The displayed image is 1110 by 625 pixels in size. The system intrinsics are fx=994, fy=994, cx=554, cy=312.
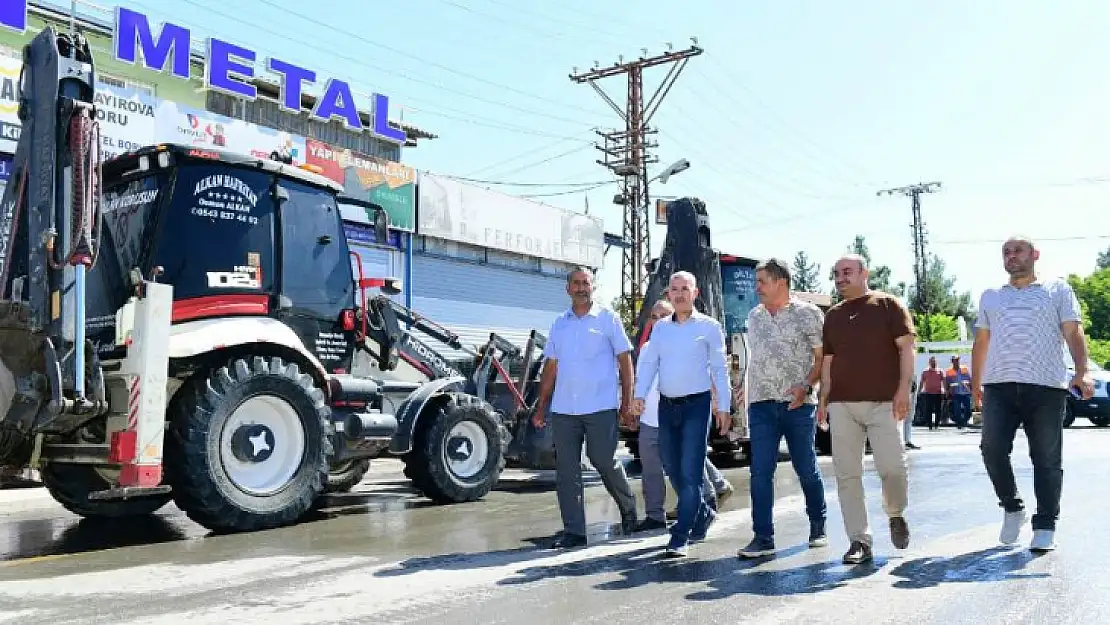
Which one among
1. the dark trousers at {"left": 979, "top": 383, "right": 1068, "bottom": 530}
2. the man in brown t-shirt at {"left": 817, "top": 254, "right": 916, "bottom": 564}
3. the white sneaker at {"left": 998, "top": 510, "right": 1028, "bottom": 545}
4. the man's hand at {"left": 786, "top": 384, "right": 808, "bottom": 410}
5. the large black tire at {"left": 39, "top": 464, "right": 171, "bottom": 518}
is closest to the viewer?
the man in brown t-shirt at {"left": 817, "top": 254, "right": 916, "bottom": 564}

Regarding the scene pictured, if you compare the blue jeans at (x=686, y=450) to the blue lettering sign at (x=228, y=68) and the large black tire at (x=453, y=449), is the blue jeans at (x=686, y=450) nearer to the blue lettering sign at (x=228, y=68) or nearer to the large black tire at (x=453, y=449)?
the large black tire at (x=453, y=449)

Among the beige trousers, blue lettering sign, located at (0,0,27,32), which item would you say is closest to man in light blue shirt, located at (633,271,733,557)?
the beige trousers

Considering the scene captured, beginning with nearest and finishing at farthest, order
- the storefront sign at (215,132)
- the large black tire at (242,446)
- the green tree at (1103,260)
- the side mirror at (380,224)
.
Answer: the large black tire at (242,446)
the side mirror at (380,224)
the storefront sign at (215,132)
the green tree at (1103,260)

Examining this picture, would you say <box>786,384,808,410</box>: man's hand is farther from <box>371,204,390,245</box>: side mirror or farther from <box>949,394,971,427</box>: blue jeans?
<box>949,394,971,427</box>: blue jeans

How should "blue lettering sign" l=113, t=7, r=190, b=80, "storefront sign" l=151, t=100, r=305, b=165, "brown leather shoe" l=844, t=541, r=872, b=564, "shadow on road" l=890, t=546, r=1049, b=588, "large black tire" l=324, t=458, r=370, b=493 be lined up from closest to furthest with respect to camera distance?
"shadow on road" l=890, t=546, r=1049, b=588, "brown leather shoe" l=844, t=541, r=872, b=564, "large black tire" l=324, t=458, r=370, b=493, "storefront sign" l=151, t=100, r=305, b=165, "blue lettering sign" l=113, t=7, r=190, b=80

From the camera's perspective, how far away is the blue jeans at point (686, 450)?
5.98m

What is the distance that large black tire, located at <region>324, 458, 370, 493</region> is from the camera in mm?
9500

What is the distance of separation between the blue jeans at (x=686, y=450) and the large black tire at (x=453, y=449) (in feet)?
9.38

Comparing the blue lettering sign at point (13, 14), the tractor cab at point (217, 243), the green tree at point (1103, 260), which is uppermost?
the green tree at point (1103, 260)

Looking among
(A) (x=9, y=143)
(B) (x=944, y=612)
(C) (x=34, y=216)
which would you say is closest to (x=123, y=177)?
(C) (x=34, y=216)

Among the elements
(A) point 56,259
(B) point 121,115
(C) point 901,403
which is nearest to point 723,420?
(C) point 901,403

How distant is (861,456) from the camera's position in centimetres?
577

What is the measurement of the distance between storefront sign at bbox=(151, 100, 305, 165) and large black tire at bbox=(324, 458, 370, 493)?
8888 millimetres

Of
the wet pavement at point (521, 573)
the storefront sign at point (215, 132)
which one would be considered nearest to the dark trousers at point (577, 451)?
the wet pavement at point (521, 573)
